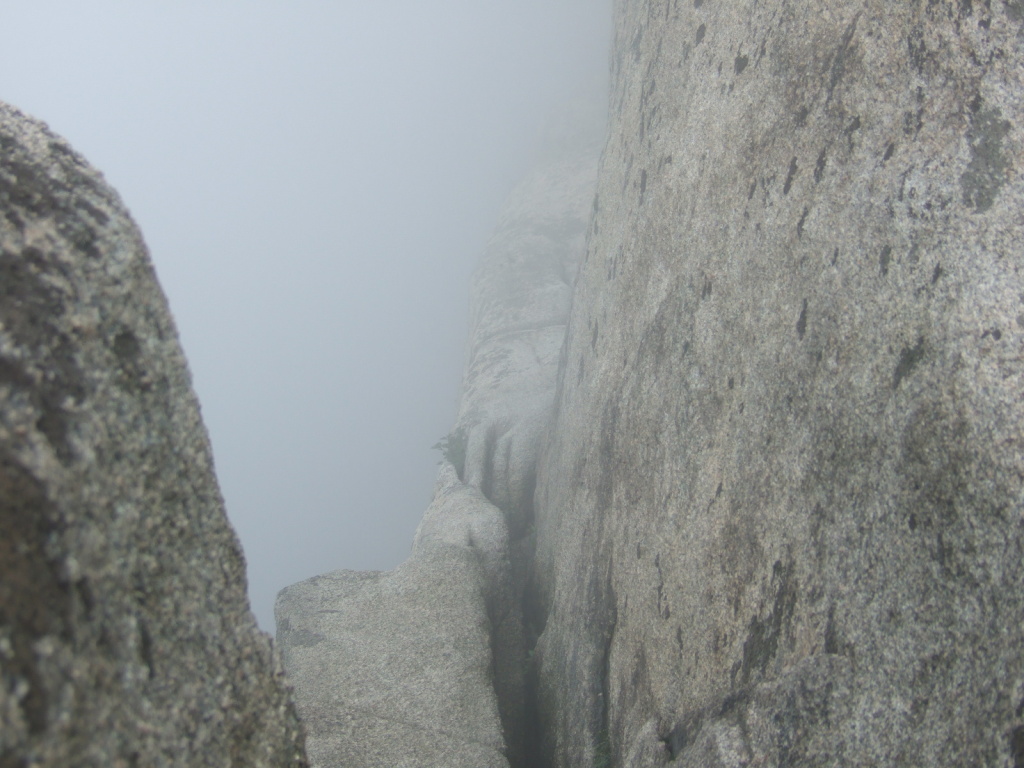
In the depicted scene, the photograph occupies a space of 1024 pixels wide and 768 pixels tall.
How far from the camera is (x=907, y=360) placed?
Result: 13.7 feet

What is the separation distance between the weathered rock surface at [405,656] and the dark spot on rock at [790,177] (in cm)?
638

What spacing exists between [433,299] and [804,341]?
A: 18583 cm

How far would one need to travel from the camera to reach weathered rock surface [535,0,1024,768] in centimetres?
372

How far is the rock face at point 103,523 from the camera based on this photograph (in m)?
2.32

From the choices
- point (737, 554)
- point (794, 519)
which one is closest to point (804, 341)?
point (794, 519)

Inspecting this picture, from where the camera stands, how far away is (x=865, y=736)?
158 inches

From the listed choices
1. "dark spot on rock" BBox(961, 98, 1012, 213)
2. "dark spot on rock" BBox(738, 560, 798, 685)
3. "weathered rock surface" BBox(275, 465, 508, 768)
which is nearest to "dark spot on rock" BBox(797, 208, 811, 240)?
"dark spot on rock" BBox(961, 98, 1012, 213)

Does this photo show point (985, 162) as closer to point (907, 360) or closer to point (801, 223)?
point (907, 360)

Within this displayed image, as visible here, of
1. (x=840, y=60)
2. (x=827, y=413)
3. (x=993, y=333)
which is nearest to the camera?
(x=993, y=333)

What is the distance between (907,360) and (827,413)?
2.31ft

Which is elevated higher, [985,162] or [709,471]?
[985,162]

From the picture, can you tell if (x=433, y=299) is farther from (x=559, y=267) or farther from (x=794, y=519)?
(x=794, y=519)

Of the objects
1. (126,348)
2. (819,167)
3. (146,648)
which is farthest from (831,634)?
(126,348)

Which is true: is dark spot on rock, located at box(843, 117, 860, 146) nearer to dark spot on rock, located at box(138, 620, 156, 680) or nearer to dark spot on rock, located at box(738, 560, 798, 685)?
dark spot on rock, located at box(738, 560, 798, 685)
